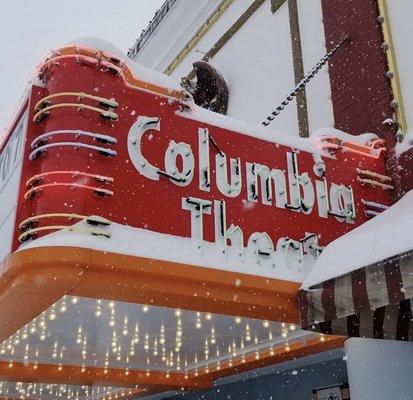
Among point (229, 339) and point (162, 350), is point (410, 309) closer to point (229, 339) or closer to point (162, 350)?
point (229, 339)

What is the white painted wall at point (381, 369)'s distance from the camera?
561 centimetres

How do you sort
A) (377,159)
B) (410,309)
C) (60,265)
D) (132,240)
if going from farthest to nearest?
(377,159)
(410,309)
(132,240)
(60,265)

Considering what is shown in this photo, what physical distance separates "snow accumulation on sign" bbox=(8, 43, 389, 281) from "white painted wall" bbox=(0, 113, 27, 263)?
0.52ft

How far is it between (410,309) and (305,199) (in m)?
1.48

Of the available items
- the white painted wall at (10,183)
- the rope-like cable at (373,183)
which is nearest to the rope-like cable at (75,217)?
the white painted wall at (10,183)

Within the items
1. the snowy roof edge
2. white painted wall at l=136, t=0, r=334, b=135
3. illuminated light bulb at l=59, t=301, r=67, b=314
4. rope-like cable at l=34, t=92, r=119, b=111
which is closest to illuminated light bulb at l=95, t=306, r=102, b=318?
illuminated light bulb at l=59, t=301, r=67, b=314

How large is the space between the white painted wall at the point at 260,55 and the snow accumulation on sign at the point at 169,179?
2422 mm

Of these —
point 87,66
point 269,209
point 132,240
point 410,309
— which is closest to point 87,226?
point 132,240

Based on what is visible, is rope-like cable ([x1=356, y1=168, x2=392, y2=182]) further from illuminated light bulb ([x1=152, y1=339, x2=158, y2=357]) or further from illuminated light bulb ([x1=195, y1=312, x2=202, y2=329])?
illuminated light bulb ([x1=152, y1=339, x2=158, y2=357])

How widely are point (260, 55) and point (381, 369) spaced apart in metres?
5.93

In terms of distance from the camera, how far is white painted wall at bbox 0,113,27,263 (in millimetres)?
5195

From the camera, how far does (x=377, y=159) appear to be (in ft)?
22.5

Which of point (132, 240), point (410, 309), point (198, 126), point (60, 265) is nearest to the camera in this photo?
point (60, 265)

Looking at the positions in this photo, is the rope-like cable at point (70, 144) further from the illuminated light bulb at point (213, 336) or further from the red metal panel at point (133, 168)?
the illuminated light bulb at point (213, 336)
